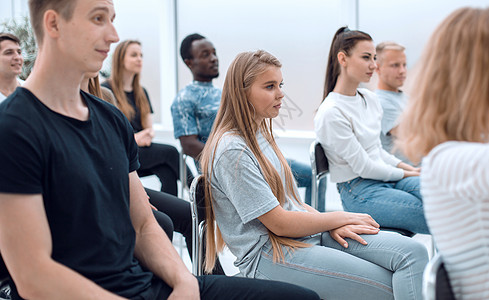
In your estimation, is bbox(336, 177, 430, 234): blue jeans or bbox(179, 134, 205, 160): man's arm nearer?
bbox(336, 177, 430, 234): blue jeans

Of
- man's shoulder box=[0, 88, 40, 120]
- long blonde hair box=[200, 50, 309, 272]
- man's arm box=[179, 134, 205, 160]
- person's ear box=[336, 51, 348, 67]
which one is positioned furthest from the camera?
man's arm box=[179, 134, 205, 160]

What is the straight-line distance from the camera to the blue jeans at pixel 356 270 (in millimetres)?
1429

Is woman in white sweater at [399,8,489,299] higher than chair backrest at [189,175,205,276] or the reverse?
higher

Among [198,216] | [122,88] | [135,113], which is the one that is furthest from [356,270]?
[122,88]

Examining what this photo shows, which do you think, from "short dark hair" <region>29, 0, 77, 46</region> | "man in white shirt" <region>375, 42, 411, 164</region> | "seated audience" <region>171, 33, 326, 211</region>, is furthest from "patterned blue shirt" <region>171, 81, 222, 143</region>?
"short dark hair" <region>29, 0, 77, 46</region>

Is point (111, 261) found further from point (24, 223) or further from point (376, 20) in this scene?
point (376, 20)

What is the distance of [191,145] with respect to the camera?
2.87m

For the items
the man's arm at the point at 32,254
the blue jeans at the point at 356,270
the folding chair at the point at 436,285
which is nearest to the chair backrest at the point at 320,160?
the blue jeans at the point at 356,270

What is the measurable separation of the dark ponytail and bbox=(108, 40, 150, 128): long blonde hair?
1458 mm

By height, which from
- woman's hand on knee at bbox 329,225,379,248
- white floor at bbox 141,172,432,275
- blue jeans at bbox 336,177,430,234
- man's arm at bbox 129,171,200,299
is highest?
man's arm at bbox 129,171,200,299

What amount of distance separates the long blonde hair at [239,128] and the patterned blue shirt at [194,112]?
1.26 metres

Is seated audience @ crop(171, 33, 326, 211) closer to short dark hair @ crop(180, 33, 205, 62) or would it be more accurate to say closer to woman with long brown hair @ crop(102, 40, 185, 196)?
short dark hair @ crop(180, 33, 205, 62)

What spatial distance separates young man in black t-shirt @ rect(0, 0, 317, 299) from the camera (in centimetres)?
97

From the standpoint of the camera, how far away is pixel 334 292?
4.68ft
